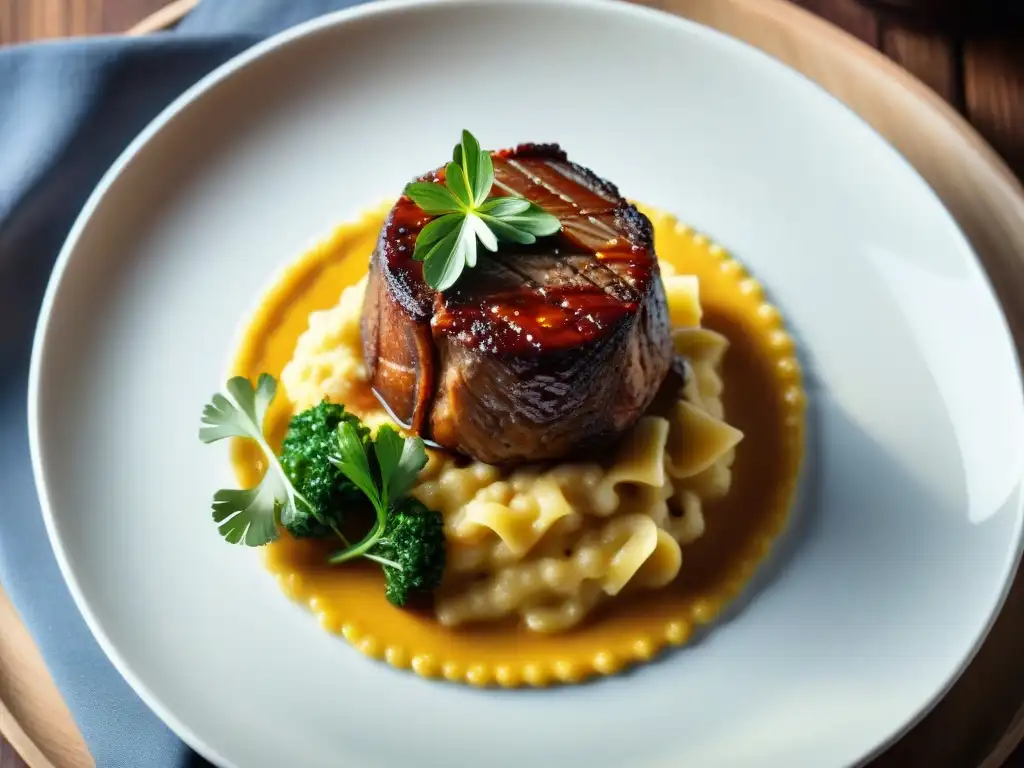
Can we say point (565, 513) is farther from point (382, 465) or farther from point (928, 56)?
point (928, 56)

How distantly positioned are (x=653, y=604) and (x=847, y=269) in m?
1.97

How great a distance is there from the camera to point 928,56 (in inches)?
260

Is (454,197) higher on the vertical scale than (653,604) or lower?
higher

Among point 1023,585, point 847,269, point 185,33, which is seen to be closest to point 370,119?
point 185,33

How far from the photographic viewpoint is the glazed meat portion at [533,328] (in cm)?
444

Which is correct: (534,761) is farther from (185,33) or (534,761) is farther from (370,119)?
(185,33)

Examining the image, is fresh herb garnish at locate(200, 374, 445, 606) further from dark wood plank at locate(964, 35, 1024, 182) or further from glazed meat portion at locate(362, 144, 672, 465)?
dark wood plank at locate(964, 35, 1024, 182)

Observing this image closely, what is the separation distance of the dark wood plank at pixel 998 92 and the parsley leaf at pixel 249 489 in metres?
4.15

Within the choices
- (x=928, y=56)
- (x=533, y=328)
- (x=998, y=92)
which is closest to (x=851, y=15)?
(x=928, y=56)

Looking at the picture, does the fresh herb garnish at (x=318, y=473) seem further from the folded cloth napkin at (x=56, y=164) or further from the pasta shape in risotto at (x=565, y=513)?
the folded cloth napkin at (x=56, y=164)

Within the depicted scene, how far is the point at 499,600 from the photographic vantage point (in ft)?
15.5

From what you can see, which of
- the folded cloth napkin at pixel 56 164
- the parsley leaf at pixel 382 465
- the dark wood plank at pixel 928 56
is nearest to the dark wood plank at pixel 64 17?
the folded cloth napkin at pixel 56 164

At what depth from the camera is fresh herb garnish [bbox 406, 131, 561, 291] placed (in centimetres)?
444

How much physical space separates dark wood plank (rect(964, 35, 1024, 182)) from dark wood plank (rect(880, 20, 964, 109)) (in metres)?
0.06
